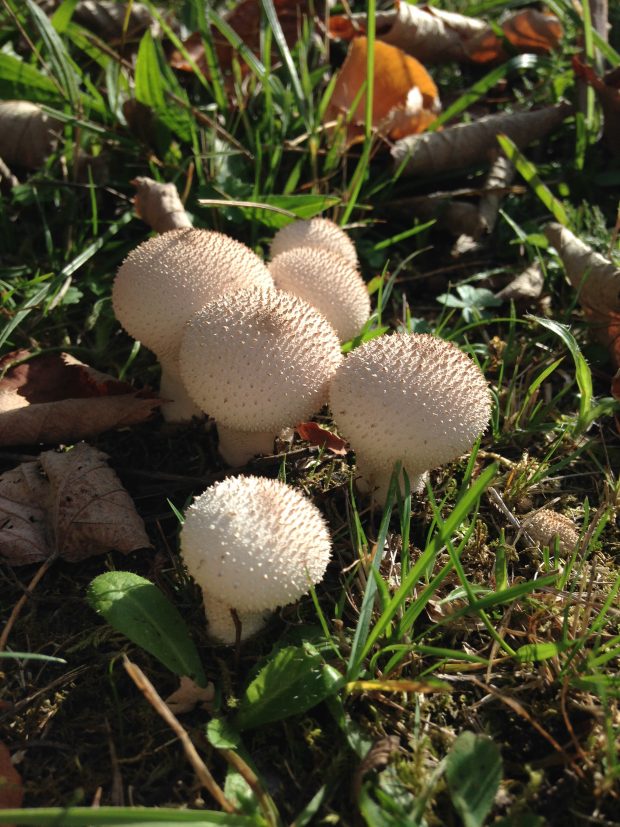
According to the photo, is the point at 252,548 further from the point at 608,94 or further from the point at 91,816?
the point at 608,94

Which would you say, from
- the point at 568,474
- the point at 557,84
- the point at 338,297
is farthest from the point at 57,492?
the point at 557,84

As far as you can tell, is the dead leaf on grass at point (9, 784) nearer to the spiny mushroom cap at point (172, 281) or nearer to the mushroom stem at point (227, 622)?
the mushroom stem at point (227, 622)

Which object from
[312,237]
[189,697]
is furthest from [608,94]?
[189,697]

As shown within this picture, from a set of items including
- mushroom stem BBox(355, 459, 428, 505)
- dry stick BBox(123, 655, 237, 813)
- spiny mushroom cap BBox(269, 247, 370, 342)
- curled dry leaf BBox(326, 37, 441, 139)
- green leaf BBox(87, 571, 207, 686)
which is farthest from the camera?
curled dry leaf BBox(326, 37, 441, 139)

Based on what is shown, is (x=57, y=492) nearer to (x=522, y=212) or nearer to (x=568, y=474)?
(x=568, y=474)

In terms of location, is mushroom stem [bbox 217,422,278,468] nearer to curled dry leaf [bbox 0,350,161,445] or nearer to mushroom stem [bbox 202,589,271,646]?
curled dry leaf [bbox 0,350,161,445]

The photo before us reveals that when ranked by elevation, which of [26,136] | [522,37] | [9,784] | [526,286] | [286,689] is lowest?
[9,784]

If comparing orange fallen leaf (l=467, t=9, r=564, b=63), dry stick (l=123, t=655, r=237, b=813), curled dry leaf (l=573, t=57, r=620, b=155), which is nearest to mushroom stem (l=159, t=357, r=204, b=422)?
dry stick (l=123, t=655, r=237, b=813)
